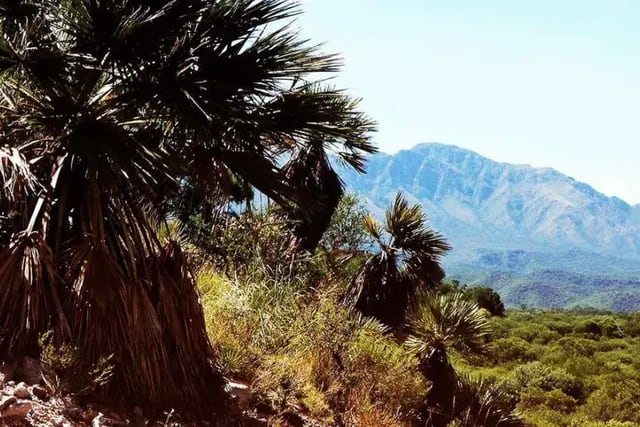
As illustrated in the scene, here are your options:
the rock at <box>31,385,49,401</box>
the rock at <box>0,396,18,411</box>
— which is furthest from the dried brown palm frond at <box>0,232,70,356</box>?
the rock at <box>0,396,18,411</box>

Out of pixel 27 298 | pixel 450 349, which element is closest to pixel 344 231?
pixel 450 349

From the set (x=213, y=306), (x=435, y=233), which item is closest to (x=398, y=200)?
(x=435, y=233)

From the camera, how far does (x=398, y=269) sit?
1016 cm

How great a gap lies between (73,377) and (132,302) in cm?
65

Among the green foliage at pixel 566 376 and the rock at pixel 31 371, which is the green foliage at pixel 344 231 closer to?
the green foliage at pixel 566 376

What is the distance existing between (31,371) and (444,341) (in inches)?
226

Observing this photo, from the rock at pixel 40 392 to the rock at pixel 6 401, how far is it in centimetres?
35

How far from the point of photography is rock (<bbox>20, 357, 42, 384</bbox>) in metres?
4.46

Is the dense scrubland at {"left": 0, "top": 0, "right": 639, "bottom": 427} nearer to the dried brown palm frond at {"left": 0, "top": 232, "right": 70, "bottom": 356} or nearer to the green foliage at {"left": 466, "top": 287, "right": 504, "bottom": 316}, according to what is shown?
the dried brown palm frond at {"left": 0, "top": 232, "right": 70, "bottom": 356}

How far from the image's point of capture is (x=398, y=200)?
10633mm

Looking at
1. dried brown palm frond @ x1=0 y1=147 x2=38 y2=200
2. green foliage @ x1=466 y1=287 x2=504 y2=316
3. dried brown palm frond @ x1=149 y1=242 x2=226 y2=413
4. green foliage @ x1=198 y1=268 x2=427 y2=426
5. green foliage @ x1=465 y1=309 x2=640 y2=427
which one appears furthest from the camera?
green foliage @ x1=466 y1=287 x2=504 y2=316

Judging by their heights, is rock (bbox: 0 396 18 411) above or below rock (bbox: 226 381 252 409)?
above

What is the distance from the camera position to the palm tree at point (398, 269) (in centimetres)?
999

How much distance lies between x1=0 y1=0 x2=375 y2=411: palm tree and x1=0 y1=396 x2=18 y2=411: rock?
2.27 feet
